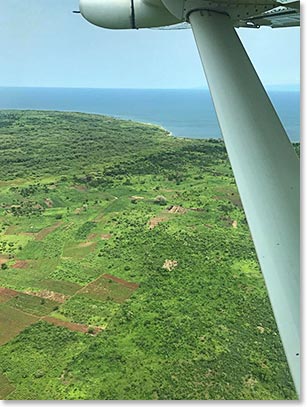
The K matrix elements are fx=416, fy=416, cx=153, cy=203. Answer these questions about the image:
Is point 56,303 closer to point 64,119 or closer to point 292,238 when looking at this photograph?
point 292,238

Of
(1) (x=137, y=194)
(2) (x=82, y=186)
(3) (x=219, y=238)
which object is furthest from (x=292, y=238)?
(2) (x=82, y=186)

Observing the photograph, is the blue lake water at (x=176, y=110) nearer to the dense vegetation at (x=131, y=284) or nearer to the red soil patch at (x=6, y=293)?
the dense vegetation at (x=131, y=284)

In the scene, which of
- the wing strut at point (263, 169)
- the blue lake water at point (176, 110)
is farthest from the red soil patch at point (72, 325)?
the wing strut at point (263, 169)

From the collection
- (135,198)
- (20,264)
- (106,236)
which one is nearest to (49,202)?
(135,198)

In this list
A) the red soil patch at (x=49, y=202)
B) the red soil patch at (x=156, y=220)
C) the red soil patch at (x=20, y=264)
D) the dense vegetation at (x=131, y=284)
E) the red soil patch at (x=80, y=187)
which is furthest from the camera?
the red soil patch at (x=80, y=187)

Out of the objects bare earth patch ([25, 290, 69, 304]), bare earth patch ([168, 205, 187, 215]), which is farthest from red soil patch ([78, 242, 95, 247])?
bare earth patch ([168, 205, 187, 215])
